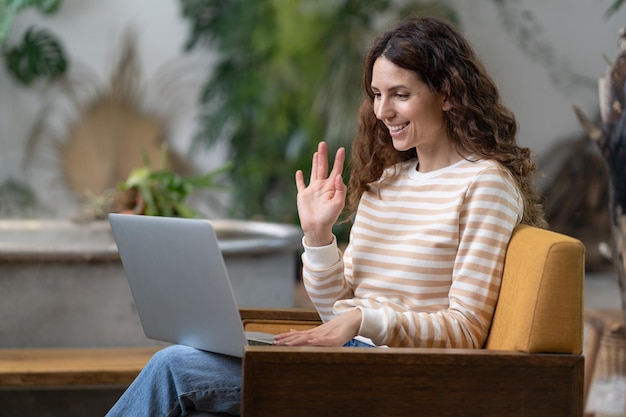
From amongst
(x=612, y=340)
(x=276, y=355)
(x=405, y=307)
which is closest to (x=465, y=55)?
(x=405, y=307)

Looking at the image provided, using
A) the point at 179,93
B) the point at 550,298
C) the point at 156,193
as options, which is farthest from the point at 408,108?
the point at 179,93

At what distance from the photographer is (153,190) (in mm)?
3475

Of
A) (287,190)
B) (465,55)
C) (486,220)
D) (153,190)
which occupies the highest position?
(465,55)

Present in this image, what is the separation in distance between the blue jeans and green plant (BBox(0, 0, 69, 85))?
429cm

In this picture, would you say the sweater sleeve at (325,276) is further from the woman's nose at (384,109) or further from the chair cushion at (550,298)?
the chair cushion at (550,298)

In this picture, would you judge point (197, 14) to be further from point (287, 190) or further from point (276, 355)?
point (276, 355)

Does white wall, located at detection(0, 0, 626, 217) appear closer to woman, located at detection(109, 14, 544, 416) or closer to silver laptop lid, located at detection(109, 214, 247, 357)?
woman, located at detection(109, 14, 544, 416)

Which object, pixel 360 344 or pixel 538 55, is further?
pixel 538 55

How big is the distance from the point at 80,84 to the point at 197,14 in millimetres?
824

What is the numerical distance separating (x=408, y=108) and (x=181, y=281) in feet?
1.82

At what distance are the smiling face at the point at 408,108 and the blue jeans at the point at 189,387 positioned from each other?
1.81 feet

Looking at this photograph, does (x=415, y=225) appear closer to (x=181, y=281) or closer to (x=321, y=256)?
(x=321, y=256)

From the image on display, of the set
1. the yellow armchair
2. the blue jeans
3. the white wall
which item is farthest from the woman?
the white wall

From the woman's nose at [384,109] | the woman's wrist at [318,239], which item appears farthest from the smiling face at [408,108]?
the woman's wrist at [318,239]
